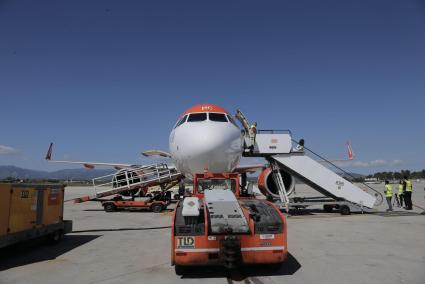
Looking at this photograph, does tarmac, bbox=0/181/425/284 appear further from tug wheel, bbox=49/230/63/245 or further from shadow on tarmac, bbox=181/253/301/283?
tug wheel, bbox=49/230/63/245

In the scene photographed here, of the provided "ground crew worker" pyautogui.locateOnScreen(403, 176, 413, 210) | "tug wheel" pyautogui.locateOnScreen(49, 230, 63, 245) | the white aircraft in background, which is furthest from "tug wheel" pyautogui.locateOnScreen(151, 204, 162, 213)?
"ground crew worker" pyautogui.locateOnScreen(403, 176, 413, 210)

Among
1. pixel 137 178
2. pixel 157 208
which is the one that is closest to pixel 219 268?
pixel 157 208

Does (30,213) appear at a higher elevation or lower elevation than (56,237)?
higher

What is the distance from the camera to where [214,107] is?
11.8 meters

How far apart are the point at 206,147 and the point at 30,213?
476 centimetres

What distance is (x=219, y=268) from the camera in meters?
6.88

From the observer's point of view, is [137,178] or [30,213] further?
[137,178]

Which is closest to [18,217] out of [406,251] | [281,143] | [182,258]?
[182,258]

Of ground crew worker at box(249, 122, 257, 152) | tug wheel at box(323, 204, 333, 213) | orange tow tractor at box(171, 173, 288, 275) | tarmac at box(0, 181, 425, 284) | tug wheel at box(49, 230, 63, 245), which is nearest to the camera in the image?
orange tow tractor at box(171, 173, 288, 275)

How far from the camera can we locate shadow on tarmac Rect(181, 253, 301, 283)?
624 cm

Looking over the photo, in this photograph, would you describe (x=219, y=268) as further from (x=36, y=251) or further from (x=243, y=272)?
(x=36, y=251)

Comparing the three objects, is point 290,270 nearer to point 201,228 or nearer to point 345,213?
point 201,228

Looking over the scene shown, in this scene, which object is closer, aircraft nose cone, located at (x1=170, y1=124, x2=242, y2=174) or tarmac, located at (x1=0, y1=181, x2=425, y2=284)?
tarmac, located at (x1=0, y1=181, x2=425, y2=284)

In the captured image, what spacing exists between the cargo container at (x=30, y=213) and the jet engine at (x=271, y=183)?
9256mm
